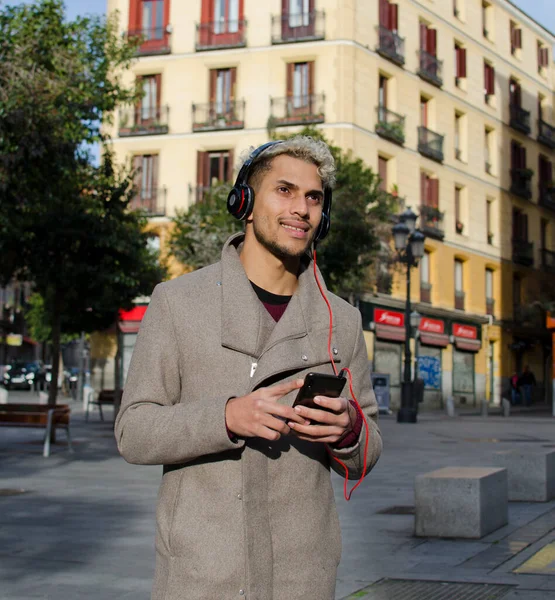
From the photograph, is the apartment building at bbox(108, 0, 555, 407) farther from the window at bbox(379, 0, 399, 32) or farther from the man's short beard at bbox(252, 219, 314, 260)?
the man's short beard at bbox(252, 219, 314, 260)

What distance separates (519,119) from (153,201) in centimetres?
1990

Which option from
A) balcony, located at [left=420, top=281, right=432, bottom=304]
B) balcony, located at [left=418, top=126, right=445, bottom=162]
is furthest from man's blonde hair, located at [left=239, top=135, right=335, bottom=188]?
balcony, located at [left=420, top=281, right=432, bottom=304]

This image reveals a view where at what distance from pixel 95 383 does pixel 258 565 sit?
A: 1474 inches

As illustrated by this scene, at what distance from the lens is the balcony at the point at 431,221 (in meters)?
38.7

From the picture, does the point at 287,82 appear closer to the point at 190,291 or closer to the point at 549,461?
the point at 549,461

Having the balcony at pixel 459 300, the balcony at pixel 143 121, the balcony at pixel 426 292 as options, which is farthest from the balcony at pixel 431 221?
the balcony at pixel 143 121

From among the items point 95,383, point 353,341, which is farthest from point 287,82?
point 353,341

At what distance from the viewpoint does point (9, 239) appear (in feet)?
56.5

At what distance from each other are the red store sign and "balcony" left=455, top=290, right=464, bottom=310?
5.20 metres

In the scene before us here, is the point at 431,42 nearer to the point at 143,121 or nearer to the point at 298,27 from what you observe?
the point at 298,27

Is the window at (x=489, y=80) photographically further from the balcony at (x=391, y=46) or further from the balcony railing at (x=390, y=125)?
the balcony railing at (x=390, y=125)

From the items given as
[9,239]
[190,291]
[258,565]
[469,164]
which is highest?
[469,164]

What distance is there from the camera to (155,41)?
37938 millimetres

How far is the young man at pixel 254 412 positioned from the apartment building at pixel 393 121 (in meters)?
29.0
